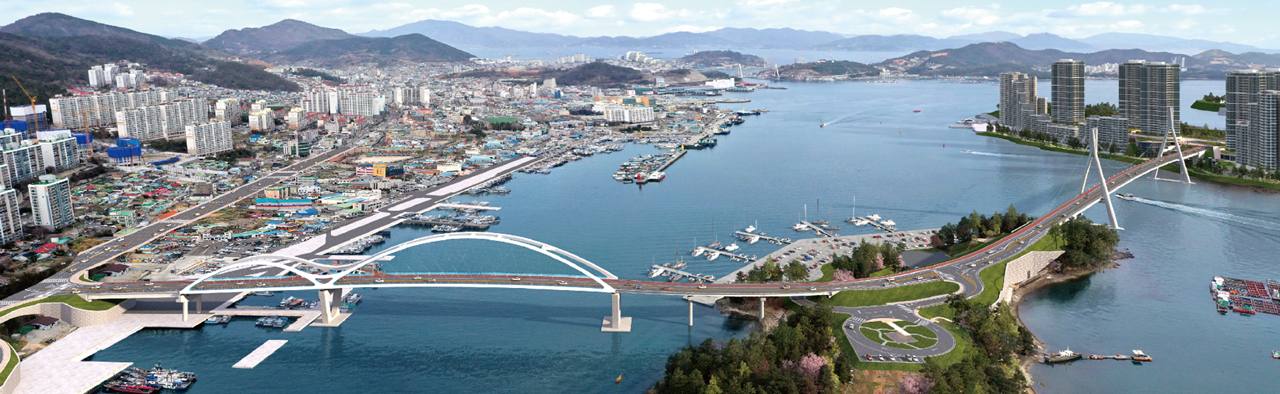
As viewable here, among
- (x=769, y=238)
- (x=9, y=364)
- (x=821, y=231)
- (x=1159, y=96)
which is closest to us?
(x=9, y=364)

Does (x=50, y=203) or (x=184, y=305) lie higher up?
(x=50, y=203)

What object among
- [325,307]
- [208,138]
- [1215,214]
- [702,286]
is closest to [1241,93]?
[1215,214]

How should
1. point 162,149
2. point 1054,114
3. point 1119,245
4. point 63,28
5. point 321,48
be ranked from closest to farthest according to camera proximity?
1. point 1119,245
2. point 162,149
3. point 1054,114
4. point 63,28
5. point 321,48

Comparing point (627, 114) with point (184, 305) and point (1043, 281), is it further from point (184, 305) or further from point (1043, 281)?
point (184, 305)

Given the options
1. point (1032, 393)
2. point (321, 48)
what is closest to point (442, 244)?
point (1032, 393)

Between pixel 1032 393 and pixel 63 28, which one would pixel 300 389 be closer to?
pixel 1032 393

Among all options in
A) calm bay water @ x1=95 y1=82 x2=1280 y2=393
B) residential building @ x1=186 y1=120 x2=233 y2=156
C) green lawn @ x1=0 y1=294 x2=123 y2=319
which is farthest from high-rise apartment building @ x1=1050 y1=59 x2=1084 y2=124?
green lawn @ x1=0 y1=294 x2=123 y2=319
